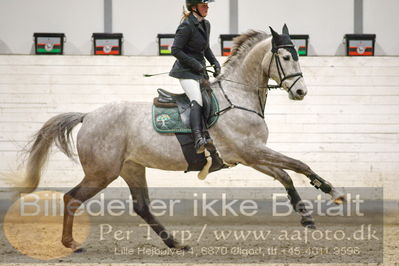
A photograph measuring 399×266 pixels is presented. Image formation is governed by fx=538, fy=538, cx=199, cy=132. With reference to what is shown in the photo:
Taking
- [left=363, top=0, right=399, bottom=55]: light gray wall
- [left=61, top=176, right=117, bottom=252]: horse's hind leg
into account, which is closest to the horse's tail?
[left=61, top=176, right=117, bottom=252]: horse's hind leg

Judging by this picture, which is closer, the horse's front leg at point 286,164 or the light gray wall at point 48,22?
the horse's front leg at point 286,164

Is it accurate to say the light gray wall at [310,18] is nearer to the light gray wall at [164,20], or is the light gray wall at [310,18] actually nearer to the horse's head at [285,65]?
the light gray wall at [164,20]

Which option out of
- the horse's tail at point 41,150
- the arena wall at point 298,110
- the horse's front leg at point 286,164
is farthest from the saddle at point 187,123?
the arena wall at point 298,110

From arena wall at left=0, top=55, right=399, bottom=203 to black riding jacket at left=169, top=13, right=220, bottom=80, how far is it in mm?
2055

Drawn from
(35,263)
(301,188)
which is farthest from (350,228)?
(35,263)

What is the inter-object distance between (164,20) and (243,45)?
8.72 feet

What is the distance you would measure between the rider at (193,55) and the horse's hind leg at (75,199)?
0.96 m

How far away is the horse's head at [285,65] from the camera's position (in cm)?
423

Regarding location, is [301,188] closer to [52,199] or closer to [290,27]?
[290,27]

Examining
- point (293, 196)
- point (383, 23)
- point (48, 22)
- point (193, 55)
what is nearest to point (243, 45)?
point (193, 55)

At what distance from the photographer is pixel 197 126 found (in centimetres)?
423

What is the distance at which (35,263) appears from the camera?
411 cm

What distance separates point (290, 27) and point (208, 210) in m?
2.61

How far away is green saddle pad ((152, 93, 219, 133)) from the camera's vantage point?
14.4ft
